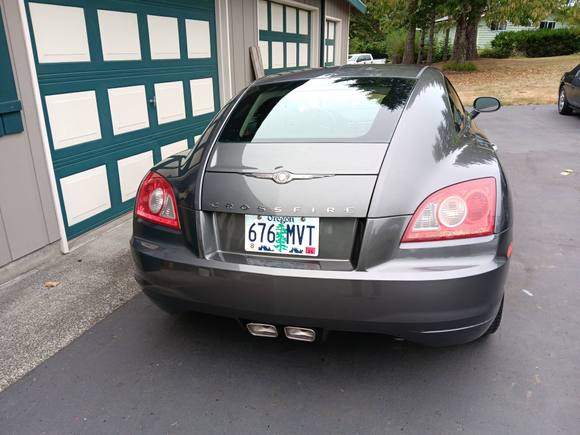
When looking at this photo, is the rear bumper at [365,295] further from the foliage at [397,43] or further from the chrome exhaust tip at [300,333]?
the foliage at [397,43]

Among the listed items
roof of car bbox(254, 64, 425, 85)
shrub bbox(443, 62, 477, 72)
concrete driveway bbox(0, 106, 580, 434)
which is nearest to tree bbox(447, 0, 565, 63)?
shrub bbox(443, 62, 477, 72)

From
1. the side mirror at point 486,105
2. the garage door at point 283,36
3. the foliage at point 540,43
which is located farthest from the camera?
the foliage at point 540,43

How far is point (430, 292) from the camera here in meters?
2.00

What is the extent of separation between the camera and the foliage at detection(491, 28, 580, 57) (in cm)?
3014

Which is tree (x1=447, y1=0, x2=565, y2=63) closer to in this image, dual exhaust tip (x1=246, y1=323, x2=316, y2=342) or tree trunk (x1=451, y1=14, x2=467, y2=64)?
tree trunk (x1=451, y1=14, x2=467, y2=64)

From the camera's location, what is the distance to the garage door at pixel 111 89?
4.00 m

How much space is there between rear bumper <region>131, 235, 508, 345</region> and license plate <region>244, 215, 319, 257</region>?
0.35ft

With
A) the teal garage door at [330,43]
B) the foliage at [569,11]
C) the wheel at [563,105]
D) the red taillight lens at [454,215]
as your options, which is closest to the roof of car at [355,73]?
the red taillight lens at [454,215]

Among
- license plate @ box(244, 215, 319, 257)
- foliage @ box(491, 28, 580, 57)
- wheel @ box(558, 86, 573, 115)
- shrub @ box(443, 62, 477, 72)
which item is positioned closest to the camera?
license plate @ box(244, 215, 319, 257)

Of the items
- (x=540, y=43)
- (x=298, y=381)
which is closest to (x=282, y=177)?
(x=298, y=381)

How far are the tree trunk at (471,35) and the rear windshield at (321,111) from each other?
73.4ft

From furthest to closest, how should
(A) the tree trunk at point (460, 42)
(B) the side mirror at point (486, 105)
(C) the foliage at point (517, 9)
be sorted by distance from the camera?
(A) the tree trunk at point (460, 42)
(C) the foliage at point (517, 9)
(B) the side mirror at point (486, 105)

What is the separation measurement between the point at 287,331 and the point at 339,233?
59 centimetres

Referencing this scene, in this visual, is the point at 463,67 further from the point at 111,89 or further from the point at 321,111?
the point at 321,111
